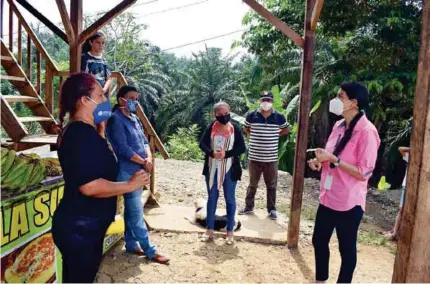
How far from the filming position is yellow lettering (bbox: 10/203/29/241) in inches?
92.8

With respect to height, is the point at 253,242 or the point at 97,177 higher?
the point at 97,177

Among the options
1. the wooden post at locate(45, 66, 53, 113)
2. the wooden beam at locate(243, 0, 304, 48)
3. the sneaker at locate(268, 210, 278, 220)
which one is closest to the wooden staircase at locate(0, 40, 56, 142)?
the wooden post at locate(45, 66, 53, 113)

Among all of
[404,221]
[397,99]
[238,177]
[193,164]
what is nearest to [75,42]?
[238,177]

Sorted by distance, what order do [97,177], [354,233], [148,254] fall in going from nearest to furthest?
[97,177]
[354,233]
[148,254]

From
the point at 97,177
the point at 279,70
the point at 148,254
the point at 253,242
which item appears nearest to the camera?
the point at 97,177

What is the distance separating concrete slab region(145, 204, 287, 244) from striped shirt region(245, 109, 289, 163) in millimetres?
832

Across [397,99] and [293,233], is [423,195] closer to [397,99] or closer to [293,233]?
[293,233]

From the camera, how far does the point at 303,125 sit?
449 centimetres

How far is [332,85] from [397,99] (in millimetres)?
1635

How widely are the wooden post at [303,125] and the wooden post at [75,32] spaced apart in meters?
2.61

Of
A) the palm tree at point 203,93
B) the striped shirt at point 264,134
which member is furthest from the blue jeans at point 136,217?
the palm tree at point 203,93

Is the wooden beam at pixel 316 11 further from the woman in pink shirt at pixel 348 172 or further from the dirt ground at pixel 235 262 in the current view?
the dirt ground at pixel 235 262

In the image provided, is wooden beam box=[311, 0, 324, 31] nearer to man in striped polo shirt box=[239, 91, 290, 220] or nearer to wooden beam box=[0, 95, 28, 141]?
man in striped polo shirt box=[239, 91, 290, 220]

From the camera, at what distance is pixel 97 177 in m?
1.97
